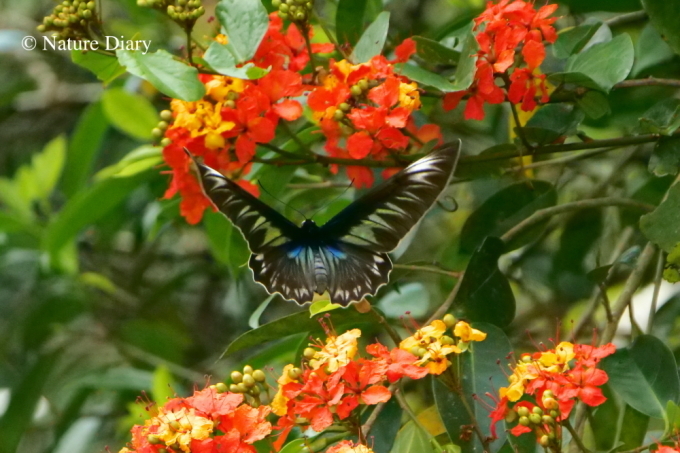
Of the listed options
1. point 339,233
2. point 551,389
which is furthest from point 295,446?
point 339,233

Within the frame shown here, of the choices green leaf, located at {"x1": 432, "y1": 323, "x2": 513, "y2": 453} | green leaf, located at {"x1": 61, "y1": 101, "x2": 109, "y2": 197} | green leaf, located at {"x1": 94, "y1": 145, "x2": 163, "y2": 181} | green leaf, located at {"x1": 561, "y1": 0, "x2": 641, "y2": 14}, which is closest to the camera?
green leaf, located at {"x1": 432, "y1": 323, "x2": 513, "y2": 453}

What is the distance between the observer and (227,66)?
54.5 inches

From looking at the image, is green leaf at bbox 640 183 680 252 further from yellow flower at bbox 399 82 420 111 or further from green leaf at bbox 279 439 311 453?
green leaf at bbox 279 439 311 453

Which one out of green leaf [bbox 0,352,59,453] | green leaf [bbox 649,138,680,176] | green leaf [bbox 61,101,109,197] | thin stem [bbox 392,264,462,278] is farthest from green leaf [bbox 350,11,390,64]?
green leaf [bbox 0,352,59,453]

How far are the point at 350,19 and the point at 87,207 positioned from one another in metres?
0.86

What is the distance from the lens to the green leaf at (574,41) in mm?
1518

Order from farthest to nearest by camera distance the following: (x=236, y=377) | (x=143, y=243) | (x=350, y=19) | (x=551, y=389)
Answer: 1. (x=143, y=243)
2. (x=350, y=19)
3. (x=236, y=377)
4. (x=551, y=389)

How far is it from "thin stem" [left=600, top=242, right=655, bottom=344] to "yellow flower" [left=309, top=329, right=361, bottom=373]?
0.42 meters

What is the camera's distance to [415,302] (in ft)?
6.17

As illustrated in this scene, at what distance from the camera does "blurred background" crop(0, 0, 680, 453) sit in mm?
1994

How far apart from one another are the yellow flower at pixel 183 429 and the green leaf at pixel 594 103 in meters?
0.78

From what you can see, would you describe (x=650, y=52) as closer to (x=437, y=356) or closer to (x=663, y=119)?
(x=663, y=119)

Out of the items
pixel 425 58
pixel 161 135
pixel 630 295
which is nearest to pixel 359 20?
pixel 425 58

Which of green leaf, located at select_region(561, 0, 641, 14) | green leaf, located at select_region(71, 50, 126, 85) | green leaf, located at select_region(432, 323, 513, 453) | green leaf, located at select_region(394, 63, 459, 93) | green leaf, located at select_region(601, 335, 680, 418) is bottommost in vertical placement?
green leaf, located at select_region(601, 335, 680, 418)
